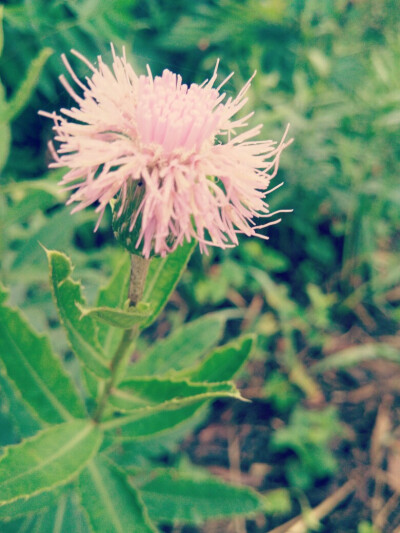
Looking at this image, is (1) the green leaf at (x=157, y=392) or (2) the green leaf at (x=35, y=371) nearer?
(1) the green leaf at (x=157, y=392)

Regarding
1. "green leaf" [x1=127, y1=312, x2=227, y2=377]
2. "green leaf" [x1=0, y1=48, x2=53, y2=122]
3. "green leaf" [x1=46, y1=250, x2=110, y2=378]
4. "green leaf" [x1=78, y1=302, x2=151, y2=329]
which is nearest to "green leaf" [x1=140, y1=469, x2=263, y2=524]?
"green leaf" [x1=127, y1=312, x2=227, y2=377]

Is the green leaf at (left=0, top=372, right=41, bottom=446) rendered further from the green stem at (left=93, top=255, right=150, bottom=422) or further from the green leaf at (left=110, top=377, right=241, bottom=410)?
the green leaf at (left=110, top=377, right=241, bottom=410)

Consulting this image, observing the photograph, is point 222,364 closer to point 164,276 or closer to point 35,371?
point 164,276

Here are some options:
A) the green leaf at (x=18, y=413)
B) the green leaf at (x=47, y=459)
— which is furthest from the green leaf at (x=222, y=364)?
the green leaf at (x=18, y=413)

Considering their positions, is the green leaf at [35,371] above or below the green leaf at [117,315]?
below

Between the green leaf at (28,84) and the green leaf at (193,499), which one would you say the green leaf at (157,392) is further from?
the green leaf at (28,84)

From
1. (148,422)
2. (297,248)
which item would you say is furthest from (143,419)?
(297,248)

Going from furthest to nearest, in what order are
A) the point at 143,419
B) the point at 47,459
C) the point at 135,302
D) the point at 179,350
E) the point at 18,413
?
1. the point at 179,350
2. the point at 18,413
3. the point at 143,419
4. the point at 47,459
5. the point at 135,302
